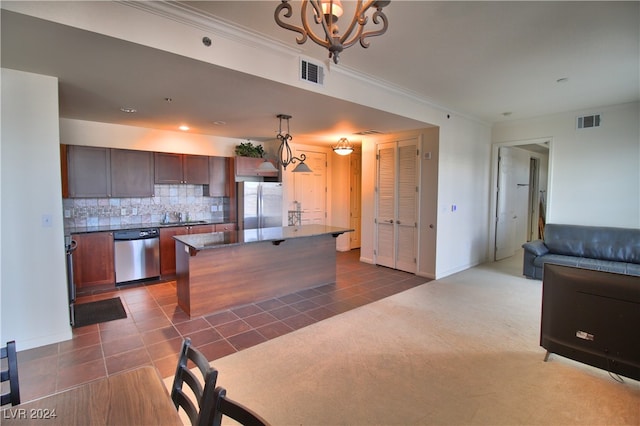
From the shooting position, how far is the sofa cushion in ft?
14.7

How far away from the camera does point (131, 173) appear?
4977 mm

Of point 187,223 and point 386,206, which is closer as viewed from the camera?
point 187,223

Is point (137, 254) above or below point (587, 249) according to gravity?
below

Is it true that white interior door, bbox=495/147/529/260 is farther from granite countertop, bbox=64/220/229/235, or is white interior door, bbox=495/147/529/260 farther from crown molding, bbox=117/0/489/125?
granite countertop, bbox=64/220/229/235

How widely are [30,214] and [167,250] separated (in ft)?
7.82

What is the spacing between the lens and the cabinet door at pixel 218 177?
5793 millimetres

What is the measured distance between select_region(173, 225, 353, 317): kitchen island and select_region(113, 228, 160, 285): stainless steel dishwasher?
129 cm

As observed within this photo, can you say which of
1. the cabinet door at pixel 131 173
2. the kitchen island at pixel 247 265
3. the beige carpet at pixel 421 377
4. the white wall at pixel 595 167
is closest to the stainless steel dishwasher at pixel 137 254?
the cabinet door at pixel 131 173

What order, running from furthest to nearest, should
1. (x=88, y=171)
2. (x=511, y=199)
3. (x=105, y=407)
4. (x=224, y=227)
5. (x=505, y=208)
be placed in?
(x=511, y=199) → (x=505, y=208) → (x=224, y=227) → (x=88, y=171) → (x=105, y=407)

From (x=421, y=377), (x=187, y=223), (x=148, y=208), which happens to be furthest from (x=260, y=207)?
(x=421, y=377)

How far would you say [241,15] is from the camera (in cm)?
241

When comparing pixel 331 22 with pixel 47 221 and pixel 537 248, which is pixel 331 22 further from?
pixel 537 248

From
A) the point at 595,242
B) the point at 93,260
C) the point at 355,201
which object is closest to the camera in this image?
the point at 93,260

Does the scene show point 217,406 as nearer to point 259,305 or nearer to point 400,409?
point 400,409
